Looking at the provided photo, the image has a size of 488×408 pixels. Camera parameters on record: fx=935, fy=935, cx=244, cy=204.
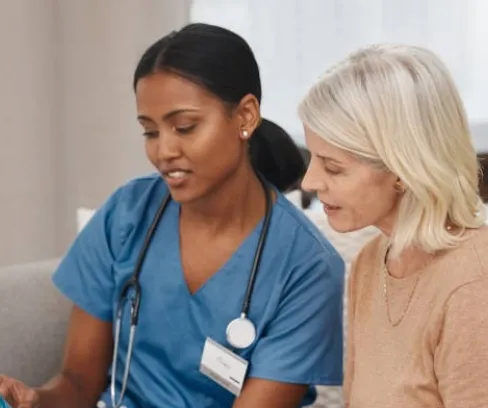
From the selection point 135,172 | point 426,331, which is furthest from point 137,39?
point 426,331

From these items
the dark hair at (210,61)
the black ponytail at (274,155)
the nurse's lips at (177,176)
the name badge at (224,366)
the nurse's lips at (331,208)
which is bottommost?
the name badge at (224,366)

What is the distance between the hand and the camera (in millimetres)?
1438

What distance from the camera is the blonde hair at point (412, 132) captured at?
1201 mm

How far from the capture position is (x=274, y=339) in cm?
149

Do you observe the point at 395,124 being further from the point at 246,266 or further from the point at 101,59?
the point at 101,59

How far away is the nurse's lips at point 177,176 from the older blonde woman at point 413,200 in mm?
224

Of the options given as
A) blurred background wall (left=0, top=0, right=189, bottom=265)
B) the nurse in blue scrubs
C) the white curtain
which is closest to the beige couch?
the nurse in blue scrubs

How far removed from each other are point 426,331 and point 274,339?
334 millimetres

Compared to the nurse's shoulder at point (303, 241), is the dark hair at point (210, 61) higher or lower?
higher

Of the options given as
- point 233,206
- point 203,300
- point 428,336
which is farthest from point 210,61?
point 428,336

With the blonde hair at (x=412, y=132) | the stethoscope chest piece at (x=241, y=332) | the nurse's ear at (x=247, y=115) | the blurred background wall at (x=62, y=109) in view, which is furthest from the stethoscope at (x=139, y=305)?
the blurred background wall at (x=62, y=109)

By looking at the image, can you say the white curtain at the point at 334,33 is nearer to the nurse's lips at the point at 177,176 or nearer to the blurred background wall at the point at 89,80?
the blurred background wall at the point at 89,80

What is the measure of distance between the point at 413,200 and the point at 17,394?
2.23 ft

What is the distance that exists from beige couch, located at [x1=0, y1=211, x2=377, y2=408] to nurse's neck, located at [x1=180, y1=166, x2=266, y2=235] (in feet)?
1.06
